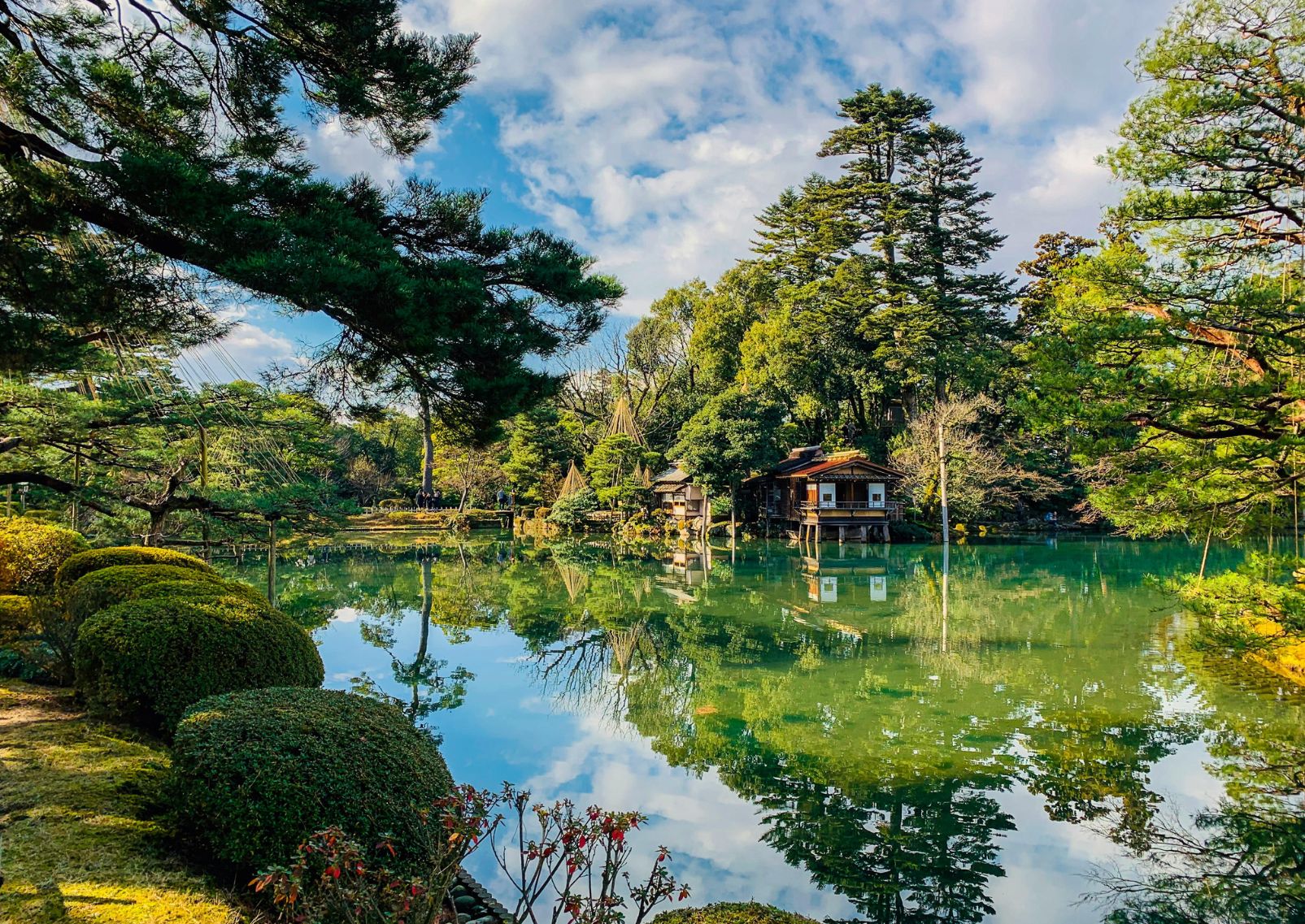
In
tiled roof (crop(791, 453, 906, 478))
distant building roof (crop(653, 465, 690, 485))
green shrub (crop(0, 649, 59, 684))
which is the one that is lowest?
green shrub (crop(0, 649, 59, 684))

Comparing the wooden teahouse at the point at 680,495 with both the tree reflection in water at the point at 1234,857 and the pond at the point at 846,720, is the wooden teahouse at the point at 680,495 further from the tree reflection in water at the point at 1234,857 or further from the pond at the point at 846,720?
the tree reflection in water at the point at 1234,857

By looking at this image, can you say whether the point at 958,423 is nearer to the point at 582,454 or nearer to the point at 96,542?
the point at 582,454

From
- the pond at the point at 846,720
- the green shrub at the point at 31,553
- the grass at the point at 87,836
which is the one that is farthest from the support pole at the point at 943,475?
the grass at the point at 87,836

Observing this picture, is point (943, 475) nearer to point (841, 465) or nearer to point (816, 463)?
point (841, 465)

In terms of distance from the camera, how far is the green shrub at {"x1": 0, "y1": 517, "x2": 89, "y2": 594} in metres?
7.22

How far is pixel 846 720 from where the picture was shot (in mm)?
7039

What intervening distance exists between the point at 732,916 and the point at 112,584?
204 inches

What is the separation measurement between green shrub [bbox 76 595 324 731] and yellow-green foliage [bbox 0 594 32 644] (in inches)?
106

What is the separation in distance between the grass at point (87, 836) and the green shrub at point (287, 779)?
0.19m

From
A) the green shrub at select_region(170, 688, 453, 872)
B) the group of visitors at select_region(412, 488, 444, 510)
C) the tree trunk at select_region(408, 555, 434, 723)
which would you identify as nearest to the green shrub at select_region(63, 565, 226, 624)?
the green shrub at select_region(170, 688, 453, 872)

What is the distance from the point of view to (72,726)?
470cm

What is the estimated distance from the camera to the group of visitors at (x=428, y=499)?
31.5 metres

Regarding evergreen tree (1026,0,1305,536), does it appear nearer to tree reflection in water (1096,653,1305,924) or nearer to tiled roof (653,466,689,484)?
tree reflection in water (1096,653,1305,924)

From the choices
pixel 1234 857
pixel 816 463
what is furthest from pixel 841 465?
pixel 1234 857
